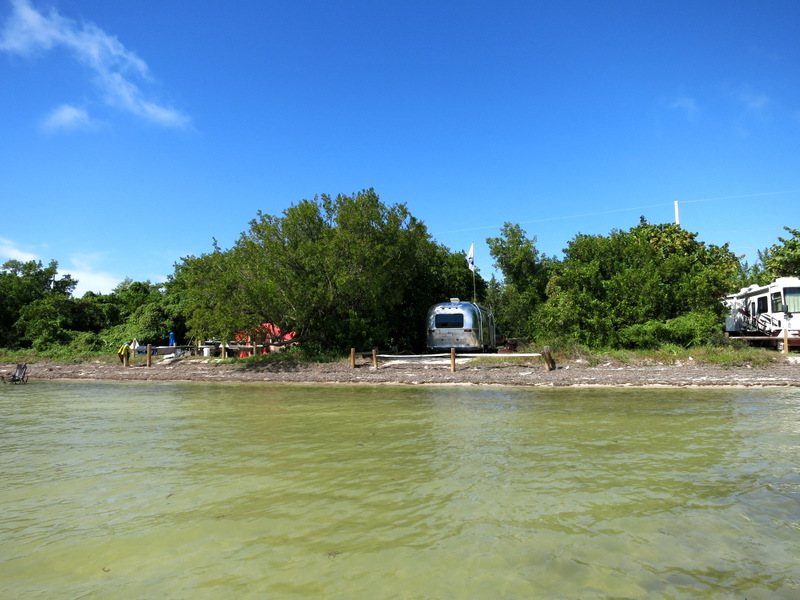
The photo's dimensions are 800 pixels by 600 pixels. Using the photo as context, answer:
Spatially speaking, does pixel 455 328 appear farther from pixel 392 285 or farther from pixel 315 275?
pixel 315 275

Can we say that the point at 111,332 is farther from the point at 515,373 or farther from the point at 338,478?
the point at 338,478

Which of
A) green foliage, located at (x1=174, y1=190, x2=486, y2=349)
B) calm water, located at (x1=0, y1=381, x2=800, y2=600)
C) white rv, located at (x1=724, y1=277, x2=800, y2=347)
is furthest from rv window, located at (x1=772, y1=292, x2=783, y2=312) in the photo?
green foliage, located at (x1=174, y1=190, x2=486, y2=349)

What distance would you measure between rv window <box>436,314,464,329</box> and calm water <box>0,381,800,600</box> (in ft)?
46.3

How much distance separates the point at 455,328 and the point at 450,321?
1.38 feet

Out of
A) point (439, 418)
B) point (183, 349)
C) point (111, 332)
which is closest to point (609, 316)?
point (439, 418)

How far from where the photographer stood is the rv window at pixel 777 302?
21312 millimetres

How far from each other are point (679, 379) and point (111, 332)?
3156 centimetres

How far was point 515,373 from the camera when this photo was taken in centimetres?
1944

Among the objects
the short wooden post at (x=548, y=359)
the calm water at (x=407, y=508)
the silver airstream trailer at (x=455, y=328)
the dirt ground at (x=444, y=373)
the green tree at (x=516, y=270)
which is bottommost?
the calm water at (x=407, y=508)

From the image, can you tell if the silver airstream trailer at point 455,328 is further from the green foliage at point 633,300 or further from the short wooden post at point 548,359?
the short wooden post at point 548,359

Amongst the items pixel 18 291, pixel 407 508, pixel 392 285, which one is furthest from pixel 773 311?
pixel 18 291

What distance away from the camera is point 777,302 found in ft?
70.6

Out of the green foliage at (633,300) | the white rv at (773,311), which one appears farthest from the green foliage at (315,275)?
the white rv at (773,311)

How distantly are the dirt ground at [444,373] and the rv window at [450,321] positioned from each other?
2673mm
